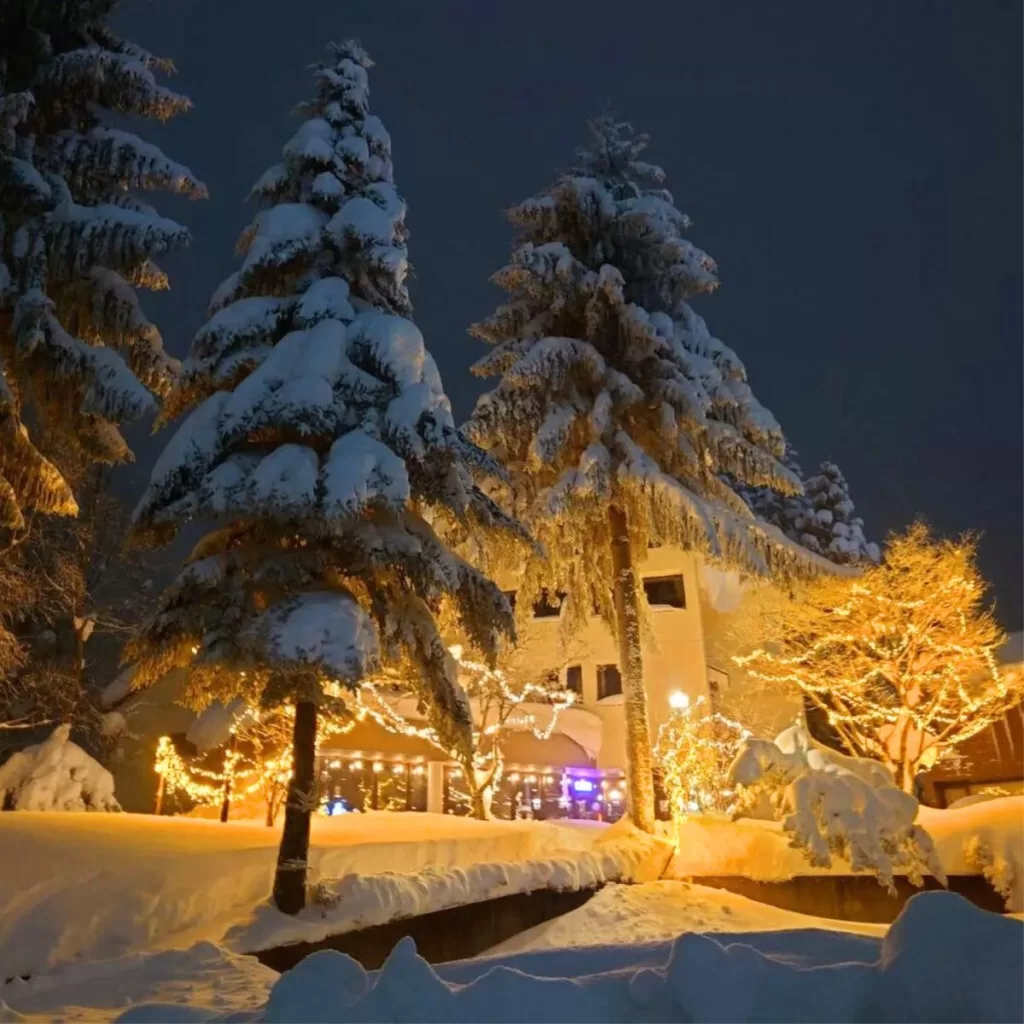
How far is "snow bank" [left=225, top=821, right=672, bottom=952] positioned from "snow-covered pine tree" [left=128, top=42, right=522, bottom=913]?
43cm

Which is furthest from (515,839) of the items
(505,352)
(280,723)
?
(505,352)

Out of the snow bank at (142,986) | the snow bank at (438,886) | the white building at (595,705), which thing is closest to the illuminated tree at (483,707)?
the white building at (595,705)

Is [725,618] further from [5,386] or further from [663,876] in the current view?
[5,386]

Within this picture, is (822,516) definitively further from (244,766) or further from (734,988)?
(734,988)

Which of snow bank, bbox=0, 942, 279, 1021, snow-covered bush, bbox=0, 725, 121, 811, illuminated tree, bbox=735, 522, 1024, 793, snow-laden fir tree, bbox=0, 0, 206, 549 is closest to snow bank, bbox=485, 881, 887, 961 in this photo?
snow bank, bbox=0, 942, 279, 1021

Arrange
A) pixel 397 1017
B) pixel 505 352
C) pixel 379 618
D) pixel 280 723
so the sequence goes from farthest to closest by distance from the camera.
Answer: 1. pixel 505 352
2. pixel 280 723
3. pixel 379 618
4. pixel 397 1017

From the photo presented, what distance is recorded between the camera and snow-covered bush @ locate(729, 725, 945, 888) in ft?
41.2

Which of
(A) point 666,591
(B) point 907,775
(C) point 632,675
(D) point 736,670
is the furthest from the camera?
(A) point 666,591

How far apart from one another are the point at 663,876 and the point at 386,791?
9.43 metres

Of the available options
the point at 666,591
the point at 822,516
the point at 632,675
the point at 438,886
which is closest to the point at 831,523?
the point at 822,516

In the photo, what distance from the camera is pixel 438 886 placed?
33.3ft

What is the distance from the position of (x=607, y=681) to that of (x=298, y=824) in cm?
1902

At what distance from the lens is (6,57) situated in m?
11.4

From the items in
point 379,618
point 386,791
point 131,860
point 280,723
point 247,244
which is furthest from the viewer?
point 386,791
